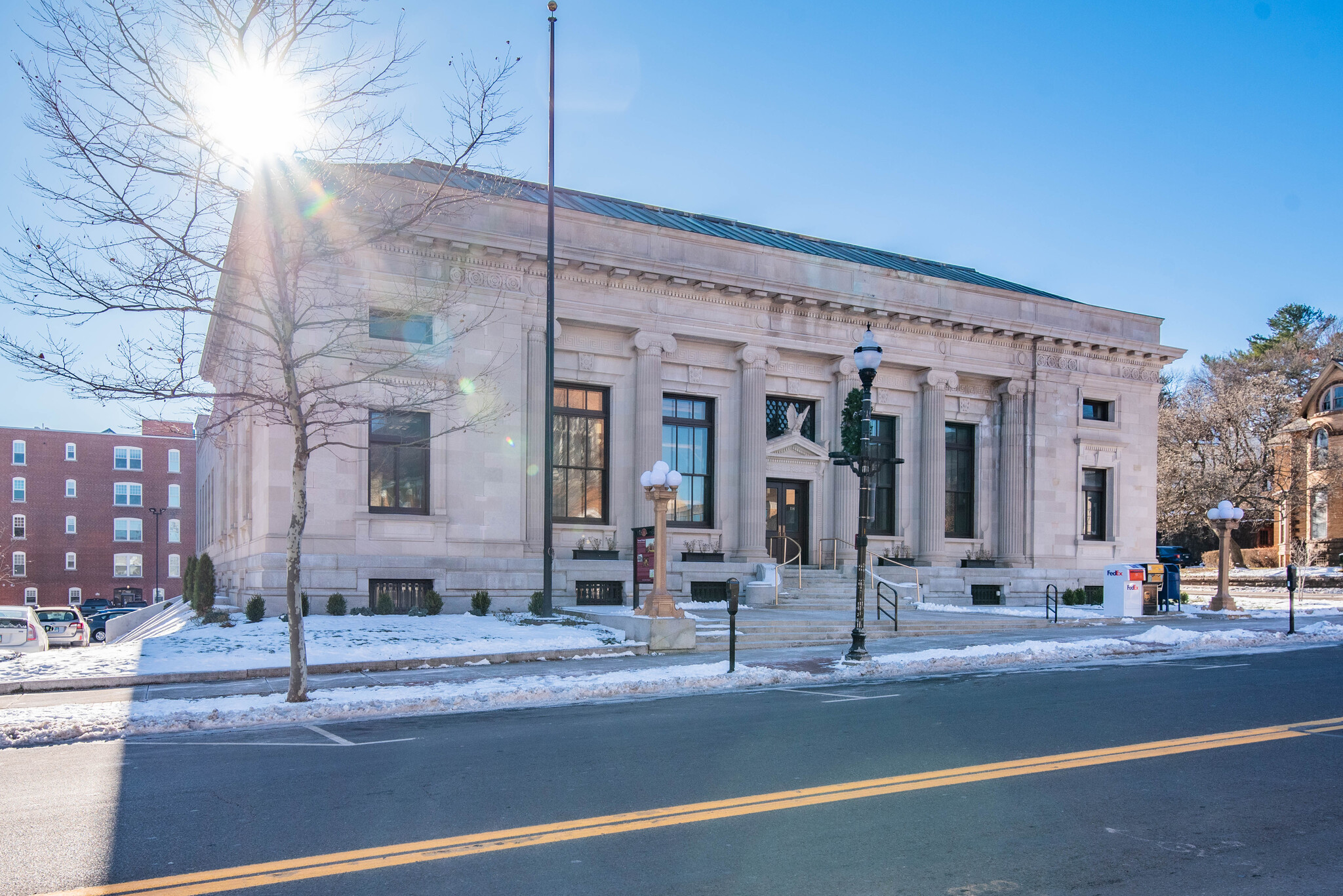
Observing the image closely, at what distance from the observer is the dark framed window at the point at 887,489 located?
3156 cm

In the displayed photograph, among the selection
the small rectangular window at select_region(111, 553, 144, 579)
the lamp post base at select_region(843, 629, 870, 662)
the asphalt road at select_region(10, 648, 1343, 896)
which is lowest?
the small rectangular window at select_region(111, 553, 144, 579)

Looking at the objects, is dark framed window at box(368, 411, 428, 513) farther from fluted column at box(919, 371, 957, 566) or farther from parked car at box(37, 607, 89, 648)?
fluted column at box(919, 371, 957, 566)

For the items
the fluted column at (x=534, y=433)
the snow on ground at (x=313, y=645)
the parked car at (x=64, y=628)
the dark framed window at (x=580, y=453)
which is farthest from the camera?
the dark framed window at (x=580, y=453)

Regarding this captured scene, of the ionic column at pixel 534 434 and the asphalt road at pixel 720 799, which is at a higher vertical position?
the ionic column at pixel 534 434

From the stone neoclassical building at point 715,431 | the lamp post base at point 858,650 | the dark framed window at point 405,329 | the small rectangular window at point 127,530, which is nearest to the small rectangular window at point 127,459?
the small rectangular window at point 127,530

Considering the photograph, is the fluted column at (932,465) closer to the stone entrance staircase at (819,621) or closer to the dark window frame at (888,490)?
the dark window frame at (888,490)

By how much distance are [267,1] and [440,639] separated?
10.9 m

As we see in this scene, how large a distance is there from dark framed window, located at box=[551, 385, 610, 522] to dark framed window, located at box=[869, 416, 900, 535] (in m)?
9.64

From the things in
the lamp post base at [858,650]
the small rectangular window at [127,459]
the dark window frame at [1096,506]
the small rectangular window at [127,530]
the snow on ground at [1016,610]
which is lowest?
the small rectangular window at [127,530]

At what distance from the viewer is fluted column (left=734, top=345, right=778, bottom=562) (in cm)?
2800

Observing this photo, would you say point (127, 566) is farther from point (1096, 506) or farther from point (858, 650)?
point (858, 650)

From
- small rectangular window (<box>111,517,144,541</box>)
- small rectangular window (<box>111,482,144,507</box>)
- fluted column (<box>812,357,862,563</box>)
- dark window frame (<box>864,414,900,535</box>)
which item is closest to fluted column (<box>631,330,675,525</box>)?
fluted column (<box>812,357,862,563</box>)

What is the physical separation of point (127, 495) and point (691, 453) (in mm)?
61723

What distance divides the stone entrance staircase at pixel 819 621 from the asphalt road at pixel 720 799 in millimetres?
8300
